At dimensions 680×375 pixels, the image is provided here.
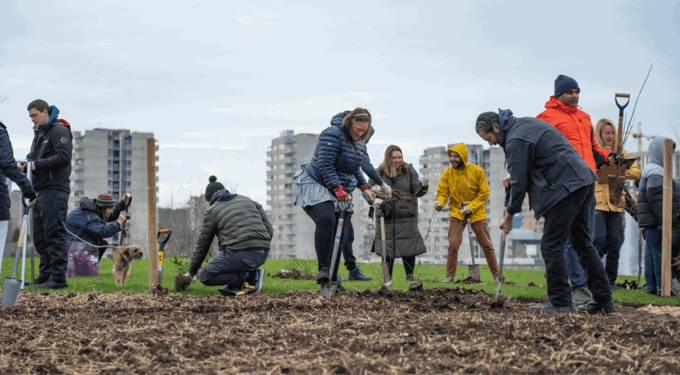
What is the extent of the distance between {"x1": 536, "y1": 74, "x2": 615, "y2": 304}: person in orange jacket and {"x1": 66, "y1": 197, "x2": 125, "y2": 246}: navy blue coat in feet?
20.3

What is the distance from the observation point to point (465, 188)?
328 inches

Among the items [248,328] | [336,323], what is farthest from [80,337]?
[336,323]

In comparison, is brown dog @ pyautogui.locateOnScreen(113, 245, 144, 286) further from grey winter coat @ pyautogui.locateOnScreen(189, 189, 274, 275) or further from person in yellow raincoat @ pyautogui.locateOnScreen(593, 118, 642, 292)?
person in yellow raincoat @ pyautogui.locateOnScreen(593, 118, 642, 292)

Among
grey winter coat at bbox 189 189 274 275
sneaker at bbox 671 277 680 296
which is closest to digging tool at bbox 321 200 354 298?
grey winter coat at bbox 189 189 274 275

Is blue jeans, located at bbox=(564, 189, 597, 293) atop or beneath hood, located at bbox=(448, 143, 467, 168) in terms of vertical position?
beneath

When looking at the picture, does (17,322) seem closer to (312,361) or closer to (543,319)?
(312,361)

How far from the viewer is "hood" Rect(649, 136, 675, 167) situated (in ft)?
25.9

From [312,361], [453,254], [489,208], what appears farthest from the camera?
[489,208]

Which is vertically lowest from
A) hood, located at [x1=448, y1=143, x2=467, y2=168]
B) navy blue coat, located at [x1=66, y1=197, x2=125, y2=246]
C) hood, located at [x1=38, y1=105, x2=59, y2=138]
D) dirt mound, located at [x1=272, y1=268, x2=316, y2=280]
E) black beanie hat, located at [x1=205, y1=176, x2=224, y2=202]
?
dirt mound, located at [x1=272, y1=268, x2=316, y2=280]

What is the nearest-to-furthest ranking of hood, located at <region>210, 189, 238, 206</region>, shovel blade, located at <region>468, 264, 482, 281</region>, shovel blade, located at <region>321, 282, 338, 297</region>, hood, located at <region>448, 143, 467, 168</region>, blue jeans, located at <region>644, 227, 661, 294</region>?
shovel blade, located at <region>321, 282, 338, 297</region> → hood, located at <region>210, 189, 238, 206</region> → blue jeans, located at <region>644, 227, 661, 294</region> → hood, located at <region>448, 143, 467, 168</region> → shovel blade, located at <region>468, 264, 482, 281</region>

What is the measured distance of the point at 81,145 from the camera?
93062mm

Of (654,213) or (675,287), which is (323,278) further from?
(654,213)

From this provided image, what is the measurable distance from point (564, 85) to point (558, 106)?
222 mm

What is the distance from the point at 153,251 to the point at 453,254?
4042mm
